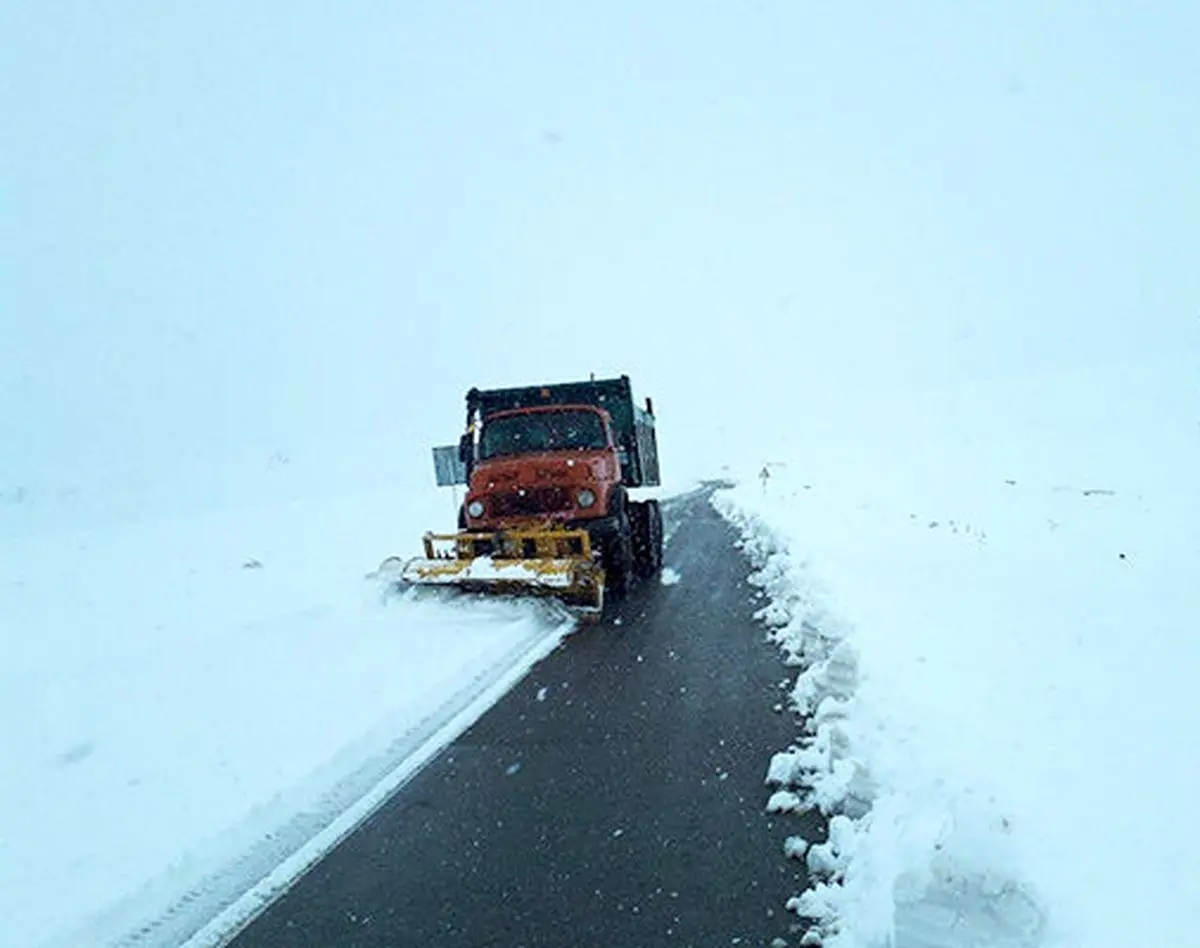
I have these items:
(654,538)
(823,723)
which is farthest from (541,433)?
(823,723)

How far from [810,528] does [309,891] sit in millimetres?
11395

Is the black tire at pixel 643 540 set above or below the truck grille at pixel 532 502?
below

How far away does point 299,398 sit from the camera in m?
76.0

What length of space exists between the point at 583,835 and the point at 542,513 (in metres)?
6.10

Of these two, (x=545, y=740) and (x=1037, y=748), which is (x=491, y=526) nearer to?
(x=545, y=740)

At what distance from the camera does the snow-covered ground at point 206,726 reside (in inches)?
145

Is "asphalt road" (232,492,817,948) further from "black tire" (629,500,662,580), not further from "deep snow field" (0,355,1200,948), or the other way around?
"black tire" (629,500,662,580)

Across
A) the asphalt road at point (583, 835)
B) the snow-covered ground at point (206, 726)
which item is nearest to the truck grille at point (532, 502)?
→ the snow-covered ground at point (206, 726)

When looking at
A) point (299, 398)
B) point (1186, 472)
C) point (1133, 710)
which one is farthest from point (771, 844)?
point (299, 398)

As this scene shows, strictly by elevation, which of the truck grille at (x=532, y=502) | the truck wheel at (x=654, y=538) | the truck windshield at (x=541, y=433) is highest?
the truck windshield at (x=541, y=433)

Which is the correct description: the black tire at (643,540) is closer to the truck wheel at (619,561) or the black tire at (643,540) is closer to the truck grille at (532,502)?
the truck wheel at (619,561)

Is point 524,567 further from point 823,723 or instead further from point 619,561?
point 823,723

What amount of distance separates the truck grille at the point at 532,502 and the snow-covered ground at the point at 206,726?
152 cm

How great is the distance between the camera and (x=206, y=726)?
559cm
